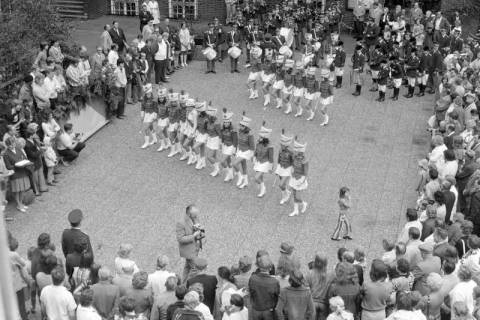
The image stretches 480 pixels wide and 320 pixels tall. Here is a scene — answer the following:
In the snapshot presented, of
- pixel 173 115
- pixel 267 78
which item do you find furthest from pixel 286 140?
pixel 267 78

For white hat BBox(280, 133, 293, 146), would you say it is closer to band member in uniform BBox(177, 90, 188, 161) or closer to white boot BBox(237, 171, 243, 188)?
white boot BBox(237, 171, 243, 188)

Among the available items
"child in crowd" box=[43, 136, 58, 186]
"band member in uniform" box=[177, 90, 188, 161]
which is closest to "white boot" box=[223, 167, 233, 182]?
"band member in uniform" box=[177, 90, 188, 161]

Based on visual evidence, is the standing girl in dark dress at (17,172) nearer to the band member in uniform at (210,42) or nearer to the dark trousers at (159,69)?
the dark trousers at (159,69)

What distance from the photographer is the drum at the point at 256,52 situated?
20484 millimetres

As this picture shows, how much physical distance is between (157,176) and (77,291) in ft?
22.9

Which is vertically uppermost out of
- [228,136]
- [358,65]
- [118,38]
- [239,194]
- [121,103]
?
[118,38]

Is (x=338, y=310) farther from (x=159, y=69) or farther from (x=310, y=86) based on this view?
(x=159, y=69)

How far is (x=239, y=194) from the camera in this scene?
1424 cm

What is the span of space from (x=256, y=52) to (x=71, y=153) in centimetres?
749

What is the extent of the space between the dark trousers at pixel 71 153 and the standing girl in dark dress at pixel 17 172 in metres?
1.84

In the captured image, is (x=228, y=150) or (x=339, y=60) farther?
(x=339, y=60)

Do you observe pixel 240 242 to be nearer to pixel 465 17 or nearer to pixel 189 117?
pixel 189 117

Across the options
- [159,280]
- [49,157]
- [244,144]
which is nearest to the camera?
[159,280]

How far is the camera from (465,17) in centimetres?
2450
